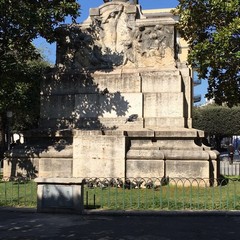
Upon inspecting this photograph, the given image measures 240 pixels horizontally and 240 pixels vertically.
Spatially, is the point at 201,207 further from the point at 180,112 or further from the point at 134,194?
the point at 180,112

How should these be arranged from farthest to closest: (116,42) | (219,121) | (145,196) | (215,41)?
(219,121)
(116,42)
(215,41)
(145,196)

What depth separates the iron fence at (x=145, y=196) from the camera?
32.1 ft

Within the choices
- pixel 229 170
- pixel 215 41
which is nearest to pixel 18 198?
pixel 215 41

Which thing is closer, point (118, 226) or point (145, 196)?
point (118, 226)

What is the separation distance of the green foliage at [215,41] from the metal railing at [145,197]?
361cm

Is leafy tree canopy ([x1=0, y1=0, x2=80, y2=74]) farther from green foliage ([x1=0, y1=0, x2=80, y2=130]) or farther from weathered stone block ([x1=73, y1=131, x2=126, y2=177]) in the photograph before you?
weathered stone block ([x1=73, y1=131, x2=126, y2=177])

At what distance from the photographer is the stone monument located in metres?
13.1

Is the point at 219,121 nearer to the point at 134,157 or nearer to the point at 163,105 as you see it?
the point at 163,105

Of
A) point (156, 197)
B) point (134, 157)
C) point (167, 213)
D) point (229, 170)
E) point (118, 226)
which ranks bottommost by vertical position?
point (118, 226)

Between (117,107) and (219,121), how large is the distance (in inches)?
1470

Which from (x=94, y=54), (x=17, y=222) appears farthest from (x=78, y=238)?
(x=94, y=54)

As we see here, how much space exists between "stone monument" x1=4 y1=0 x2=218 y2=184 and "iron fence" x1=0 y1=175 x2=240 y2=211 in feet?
1.70

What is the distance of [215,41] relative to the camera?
12.7m

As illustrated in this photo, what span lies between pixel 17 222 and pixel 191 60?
26.1 feet
